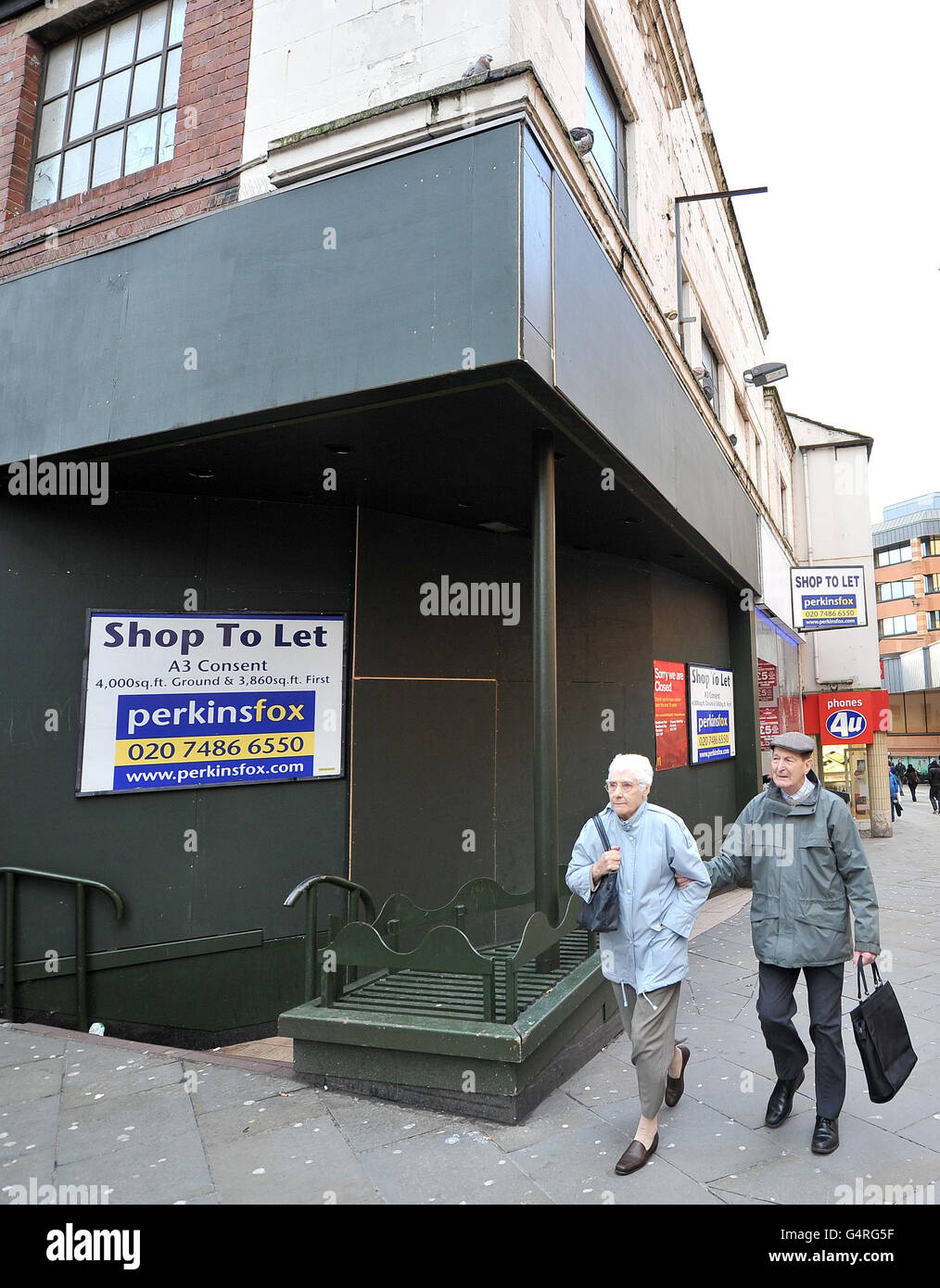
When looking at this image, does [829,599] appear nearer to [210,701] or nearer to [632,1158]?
[210,701]

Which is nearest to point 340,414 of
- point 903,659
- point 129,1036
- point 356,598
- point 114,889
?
point 356,598

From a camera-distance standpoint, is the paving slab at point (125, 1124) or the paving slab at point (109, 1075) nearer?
the paving slab at point (125, 1124)

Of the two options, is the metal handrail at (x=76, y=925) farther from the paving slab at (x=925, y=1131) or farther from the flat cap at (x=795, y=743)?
the paving slab at (x=925, y=1131)

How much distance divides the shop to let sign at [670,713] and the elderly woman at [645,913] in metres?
6.16

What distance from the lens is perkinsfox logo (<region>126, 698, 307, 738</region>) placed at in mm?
6145

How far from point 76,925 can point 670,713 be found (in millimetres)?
6940

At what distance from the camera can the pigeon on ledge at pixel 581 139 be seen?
613 centimetres

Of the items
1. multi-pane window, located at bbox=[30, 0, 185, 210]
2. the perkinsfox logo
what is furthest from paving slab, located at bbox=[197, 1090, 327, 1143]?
multi-pane window, located at bbox=[30, 0, 185, 210]

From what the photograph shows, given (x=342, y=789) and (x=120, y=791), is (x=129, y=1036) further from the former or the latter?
(x=342, y=789)

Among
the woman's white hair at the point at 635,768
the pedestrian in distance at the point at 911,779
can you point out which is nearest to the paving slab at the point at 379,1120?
the woman's white hair at the point at 635,768

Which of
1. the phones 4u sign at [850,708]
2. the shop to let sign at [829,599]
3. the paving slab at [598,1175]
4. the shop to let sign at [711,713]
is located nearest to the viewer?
the paving slab at [598,1175]

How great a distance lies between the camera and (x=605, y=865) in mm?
3547

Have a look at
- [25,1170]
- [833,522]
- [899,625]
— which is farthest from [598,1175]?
[899,625]

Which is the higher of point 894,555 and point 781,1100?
point 894,555
